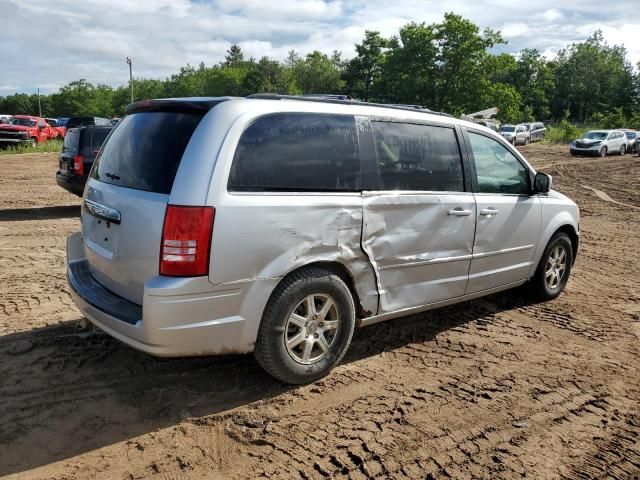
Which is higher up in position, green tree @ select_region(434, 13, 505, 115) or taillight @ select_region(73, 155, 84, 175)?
green tree @ select_region(434, 13, 505, 115)

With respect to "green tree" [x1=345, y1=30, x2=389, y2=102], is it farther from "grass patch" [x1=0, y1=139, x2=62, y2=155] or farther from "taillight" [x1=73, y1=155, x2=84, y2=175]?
"taillight" [x1=73, y1=155, x2=84, y2=175]

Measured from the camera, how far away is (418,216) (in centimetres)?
414

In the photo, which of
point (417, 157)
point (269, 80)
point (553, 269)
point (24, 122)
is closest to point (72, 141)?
point (417, 157)

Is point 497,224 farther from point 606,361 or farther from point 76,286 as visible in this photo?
point 76,286

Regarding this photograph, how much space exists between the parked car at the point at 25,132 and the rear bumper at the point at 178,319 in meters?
25.2

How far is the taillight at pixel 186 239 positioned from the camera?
306 cm

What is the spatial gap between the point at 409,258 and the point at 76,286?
92.9 inches

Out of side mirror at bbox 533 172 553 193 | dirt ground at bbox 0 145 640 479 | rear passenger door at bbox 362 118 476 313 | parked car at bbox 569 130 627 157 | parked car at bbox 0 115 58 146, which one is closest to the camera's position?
dirt ground at bbox 0 145 640 479

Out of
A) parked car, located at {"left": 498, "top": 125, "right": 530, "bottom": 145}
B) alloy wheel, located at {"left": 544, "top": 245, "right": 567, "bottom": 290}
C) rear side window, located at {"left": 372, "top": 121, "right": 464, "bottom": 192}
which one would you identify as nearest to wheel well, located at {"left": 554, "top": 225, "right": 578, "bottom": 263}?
alloy wheel, located at {"left": 544, "top": 245, "right": 567, "bottom": 290}

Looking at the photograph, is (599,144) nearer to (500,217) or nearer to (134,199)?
(500,217)

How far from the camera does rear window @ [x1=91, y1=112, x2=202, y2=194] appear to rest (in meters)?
3.28

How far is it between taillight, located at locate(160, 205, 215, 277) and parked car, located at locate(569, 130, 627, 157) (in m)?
32.9

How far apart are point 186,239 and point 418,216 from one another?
1.84 meters

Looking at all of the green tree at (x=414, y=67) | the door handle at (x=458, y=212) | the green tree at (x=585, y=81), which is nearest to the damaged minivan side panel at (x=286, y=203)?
the door handle at (x=458, y=212)
